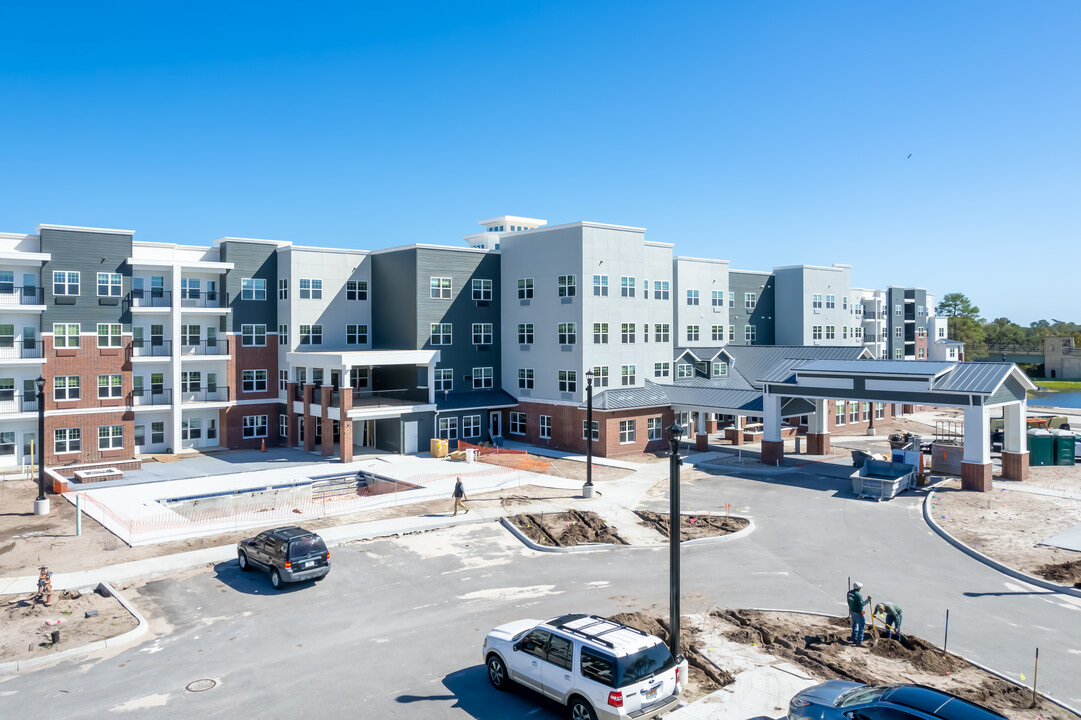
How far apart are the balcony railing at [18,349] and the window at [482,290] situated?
25.5m

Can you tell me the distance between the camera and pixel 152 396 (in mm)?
45875

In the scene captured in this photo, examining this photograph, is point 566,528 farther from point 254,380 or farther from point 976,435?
point 254,380

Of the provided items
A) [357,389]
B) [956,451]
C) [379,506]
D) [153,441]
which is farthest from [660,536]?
[153,441]

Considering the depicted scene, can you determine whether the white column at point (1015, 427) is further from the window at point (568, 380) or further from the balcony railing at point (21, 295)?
the balcony railing at point (21, 295)

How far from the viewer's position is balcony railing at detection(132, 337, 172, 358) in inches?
1791

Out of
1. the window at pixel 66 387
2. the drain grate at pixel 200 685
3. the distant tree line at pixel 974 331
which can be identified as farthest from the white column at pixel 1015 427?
the distant tree line at pixel 974 331

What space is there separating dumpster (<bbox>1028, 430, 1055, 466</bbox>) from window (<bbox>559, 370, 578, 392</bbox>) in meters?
25.8

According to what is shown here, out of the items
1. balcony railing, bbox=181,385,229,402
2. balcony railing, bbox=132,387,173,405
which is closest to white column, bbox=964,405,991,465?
balcony railing, bbox=181,385,229,402

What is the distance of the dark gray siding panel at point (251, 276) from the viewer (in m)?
48.7

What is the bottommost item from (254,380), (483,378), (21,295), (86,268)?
(254,380)

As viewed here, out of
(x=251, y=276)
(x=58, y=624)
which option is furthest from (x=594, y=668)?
(x=251, y=276)

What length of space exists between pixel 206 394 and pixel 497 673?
3924 cm

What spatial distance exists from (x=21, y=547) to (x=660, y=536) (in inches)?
885

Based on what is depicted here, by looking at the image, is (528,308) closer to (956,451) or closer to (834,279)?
(956,451)
